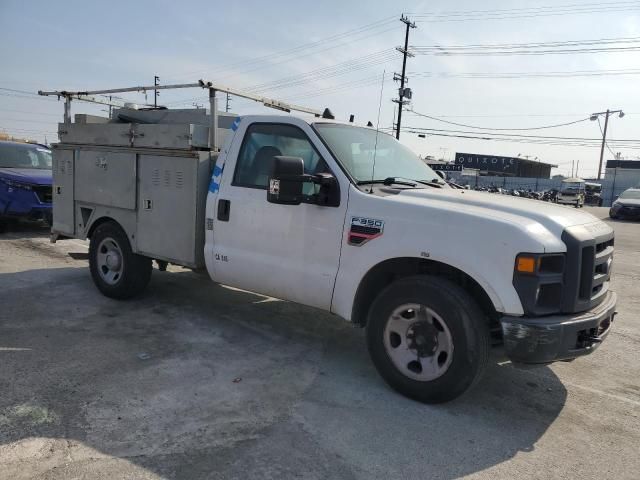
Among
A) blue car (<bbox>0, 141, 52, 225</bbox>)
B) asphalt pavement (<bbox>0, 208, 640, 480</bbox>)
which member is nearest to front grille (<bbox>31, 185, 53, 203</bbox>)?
blue car (<bbox>0, 141, 52, 225</bbox>)

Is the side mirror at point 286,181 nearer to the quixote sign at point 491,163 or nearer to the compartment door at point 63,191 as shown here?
the compartment door at point 63,191

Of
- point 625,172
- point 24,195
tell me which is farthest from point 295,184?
point 625,172

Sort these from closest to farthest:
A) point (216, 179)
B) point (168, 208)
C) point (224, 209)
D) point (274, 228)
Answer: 1. point (274, 228)
2. point (224, 209)
3. point (216, 179)
4. point (168, 208)

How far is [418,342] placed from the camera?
373 cm

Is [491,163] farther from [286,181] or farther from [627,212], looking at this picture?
Result: [286,181]

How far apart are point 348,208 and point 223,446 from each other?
1912 millimetres

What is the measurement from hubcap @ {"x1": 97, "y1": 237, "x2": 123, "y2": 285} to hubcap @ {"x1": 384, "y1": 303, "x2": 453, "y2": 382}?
352 cm

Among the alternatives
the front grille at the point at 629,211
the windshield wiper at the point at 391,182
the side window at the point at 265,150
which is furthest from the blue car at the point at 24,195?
the front grille at the point at 629,211

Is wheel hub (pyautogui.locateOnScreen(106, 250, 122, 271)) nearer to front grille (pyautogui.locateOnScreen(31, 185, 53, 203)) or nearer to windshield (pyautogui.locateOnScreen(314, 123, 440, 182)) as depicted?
windshield (pyautogui.locateOnScreen(314, 123, 440, 182))

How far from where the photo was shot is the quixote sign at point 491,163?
89.8m

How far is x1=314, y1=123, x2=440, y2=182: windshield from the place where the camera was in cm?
429

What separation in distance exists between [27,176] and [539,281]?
954cm

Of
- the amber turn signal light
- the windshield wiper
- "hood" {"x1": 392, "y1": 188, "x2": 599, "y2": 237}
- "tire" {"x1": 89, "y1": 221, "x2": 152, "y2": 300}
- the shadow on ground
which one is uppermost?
the windshield wiper

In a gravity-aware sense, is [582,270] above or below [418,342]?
above
